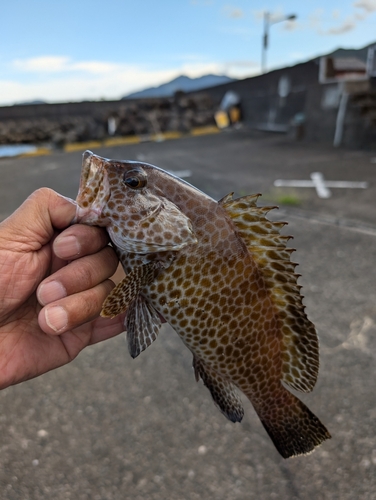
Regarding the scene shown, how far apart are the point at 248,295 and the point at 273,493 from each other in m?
1.91

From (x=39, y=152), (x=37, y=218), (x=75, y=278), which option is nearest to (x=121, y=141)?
(x=39, y=152)

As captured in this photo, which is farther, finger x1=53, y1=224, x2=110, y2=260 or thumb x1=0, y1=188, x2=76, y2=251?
thumb x1=0, y1=188, x2=76, y2=251

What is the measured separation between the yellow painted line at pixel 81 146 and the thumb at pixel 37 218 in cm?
1694

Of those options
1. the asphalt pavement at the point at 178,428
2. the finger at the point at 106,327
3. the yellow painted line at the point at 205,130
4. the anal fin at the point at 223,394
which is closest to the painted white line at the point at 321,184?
the asphalt pavement at the point at 178,428

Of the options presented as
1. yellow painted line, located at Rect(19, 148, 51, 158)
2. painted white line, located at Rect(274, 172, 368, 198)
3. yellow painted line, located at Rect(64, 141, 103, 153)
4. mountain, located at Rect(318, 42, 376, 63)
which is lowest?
yellow painted line, located at Rect(19, 148, 51, 158)

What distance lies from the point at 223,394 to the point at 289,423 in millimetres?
353

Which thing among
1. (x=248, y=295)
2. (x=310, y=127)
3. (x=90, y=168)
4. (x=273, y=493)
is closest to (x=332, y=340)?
(x=273, y=493)

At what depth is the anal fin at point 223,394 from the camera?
1847 millimetres

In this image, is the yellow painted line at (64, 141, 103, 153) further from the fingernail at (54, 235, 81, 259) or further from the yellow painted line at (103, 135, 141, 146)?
the fingernail at (54, 235, 81, 259)

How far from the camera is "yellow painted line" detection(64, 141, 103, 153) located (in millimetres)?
18188

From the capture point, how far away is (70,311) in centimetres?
180

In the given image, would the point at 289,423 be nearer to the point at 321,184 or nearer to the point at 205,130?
the point at 321,184

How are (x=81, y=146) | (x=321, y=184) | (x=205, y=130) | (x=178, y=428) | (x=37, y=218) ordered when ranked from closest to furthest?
Result: (x=37, y=218) → (x=178, y=428) → (x=321, y=184) → (x=81, y=146) → (x=205, y=130)

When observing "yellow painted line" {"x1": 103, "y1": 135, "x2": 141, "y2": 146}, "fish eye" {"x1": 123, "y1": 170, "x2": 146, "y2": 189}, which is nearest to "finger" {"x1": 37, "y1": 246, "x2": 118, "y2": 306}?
"fish eye" {"x1": 123, "y1": 170, "x2": 146, "y2": 189}
